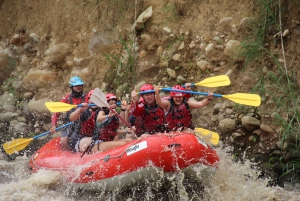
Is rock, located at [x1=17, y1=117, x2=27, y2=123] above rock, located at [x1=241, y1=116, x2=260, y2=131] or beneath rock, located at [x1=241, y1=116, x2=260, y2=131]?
beneath

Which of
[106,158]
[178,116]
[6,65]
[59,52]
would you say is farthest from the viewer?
[6,65]

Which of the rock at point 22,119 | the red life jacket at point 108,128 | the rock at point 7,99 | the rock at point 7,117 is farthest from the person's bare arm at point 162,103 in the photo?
the rock at point 7,99

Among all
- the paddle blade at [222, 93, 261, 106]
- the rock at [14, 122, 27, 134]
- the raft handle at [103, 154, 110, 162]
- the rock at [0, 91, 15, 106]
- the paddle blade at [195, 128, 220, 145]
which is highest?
the paddle blade at [222, 93, 261, 106]

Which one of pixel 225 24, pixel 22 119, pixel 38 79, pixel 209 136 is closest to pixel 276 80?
pixel 209 136

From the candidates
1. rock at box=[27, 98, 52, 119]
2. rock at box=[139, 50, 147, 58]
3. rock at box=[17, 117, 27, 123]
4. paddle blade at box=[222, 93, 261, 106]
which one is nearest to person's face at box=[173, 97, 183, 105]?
paddle blade at box=[222, 93, 261, 106]

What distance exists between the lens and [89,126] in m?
6.38

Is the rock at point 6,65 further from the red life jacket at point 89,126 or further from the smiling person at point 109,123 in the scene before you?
the smiling person at point 109,123

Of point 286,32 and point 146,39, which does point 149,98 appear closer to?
point 286,32

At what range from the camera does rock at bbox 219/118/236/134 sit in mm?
6480

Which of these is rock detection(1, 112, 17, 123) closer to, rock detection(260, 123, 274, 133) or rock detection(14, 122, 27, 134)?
rock detection(14, 122, 27, 134)

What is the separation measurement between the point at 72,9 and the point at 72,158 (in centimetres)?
408

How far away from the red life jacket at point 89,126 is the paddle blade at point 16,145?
47.6 inches

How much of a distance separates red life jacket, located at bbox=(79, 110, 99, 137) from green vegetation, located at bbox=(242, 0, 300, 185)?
218 cm

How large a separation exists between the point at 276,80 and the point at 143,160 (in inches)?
92.5
